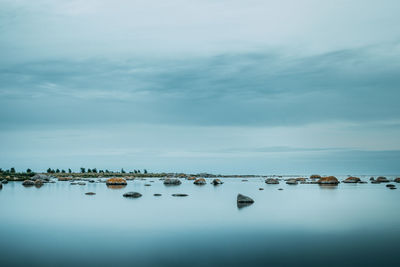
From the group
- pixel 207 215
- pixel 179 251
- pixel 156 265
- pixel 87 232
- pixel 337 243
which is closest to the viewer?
pixel 156 265

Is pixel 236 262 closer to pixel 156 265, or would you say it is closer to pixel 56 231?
pixel 156 265

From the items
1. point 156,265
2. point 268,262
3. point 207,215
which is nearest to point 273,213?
point 207,215

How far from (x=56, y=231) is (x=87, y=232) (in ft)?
6.51

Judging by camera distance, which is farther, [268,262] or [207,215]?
[207,215]

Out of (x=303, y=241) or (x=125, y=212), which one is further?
(x=125, y=212)

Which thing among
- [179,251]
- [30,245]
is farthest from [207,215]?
[30,245]

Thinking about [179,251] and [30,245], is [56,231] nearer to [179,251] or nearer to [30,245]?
[30,245]

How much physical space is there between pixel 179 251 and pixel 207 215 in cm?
1277

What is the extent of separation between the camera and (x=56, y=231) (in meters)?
20.3

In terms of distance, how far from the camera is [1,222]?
2367cm

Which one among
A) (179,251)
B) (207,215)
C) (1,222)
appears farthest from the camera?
(207,215)

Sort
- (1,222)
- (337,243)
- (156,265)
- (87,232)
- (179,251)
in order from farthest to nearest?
(1,222), (87,232), (337,243), (179,251), (156,265)

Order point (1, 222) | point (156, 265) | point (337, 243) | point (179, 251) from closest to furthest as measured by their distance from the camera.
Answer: point (156, 265)
point (179, 251)
point (337, 243)
point (1, 222)

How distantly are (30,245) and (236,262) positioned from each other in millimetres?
9794
